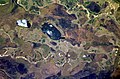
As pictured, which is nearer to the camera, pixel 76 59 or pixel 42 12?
pixel 42 12

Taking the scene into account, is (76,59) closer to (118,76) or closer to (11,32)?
(118,76)

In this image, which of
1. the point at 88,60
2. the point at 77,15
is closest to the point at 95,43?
the point at 88,60

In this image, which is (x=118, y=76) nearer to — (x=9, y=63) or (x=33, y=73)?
(x=33, y=73)

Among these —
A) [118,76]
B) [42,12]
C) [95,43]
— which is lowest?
[118,76]

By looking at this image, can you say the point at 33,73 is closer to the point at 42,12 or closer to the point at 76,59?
the point at 76,59

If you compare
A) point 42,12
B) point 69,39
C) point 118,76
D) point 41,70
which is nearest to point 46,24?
point 42,12

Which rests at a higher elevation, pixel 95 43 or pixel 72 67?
pixel 95 43

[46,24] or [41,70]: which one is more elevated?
[46,24]

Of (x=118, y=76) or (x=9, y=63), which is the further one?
(x=118, y=76)
